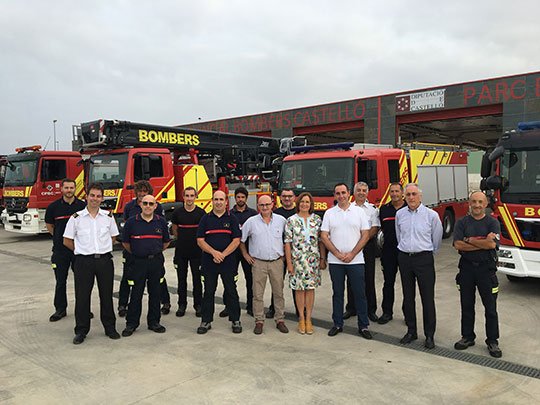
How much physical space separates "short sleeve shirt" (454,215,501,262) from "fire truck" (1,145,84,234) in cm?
1087

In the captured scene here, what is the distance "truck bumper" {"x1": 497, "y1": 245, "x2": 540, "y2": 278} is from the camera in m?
6.01

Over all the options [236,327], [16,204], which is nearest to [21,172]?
[16,204]

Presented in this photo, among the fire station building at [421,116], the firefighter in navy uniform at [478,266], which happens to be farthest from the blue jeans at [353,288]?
the fire station building at [421,116]

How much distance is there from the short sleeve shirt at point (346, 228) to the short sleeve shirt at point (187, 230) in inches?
67.8

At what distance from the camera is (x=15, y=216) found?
43.0ft

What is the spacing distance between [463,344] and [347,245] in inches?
58.8

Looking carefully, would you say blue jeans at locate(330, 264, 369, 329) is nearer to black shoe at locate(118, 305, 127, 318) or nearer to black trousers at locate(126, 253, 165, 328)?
black trousers at locate(126, 253, 165, 328)

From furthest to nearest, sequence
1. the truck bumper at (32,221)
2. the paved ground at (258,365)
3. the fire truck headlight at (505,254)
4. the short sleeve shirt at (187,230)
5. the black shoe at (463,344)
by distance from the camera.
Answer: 1. the truck bumper at (32,221)
2. the fire truck headlight at (505,254)
3. the short sleeve shirt at (187,230)
4. the black shoe at (463,344)
5. the paved ground at (258,365)

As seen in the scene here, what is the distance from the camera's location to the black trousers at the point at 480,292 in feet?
13.8

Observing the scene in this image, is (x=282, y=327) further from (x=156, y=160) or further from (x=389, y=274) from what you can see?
(x=156, y=160)

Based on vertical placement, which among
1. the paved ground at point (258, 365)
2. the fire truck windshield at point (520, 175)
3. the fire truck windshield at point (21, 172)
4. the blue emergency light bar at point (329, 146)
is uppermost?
the blue emergency light bar at point (329, 146)

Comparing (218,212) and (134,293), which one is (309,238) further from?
(134,293)

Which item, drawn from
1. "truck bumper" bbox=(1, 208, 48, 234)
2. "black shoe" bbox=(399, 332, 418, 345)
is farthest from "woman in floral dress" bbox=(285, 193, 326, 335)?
"truck bumper" bbox=(1, 208, 48, 234)

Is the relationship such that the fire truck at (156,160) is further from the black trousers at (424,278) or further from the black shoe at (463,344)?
the black shoe at (463,344)
